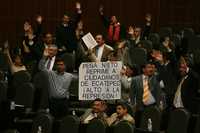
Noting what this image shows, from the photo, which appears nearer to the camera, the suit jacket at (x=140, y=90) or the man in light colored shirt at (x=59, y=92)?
the suit jacket at (x=140, y=90)

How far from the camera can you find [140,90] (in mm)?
9180

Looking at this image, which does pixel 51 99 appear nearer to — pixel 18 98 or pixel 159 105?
pixel 18 98

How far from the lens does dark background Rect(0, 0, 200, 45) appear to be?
1466 centimetres

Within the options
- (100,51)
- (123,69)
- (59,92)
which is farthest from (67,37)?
(123,69)

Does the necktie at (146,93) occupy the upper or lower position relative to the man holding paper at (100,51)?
lower

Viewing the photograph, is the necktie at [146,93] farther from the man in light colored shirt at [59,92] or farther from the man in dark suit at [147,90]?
the man in light colored shirt at [59,92]

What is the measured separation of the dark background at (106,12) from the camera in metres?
14.7

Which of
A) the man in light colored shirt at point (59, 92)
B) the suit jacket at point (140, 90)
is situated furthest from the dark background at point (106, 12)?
the suit jacket at point (140, 90)

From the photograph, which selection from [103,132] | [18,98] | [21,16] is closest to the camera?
[103,132]

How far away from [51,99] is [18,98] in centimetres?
62

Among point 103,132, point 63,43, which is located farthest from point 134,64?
point 103,132

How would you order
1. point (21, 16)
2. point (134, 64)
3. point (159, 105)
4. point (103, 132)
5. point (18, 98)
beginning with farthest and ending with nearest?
1. point (21, 16)
2. point (134, 64)
3. point (18, 98)
4. point (159, 105)
5. point (103, 132)

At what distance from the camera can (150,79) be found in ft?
30.2

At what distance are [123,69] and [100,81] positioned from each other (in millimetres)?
370
